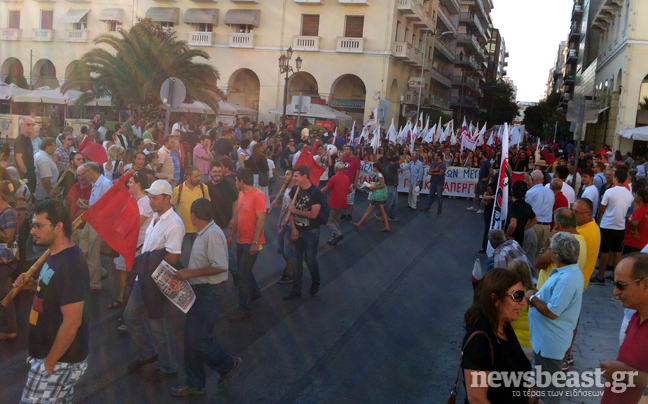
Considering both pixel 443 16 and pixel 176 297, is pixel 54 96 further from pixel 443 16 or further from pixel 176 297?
pixel 443 16

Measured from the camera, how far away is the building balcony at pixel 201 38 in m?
41.6

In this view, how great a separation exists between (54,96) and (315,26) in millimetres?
17869

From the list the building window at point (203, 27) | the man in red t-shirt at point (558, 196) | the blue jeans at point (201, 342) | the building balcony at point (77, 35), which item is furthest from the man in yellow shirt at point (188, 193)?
the building balcony at point (77, 35)

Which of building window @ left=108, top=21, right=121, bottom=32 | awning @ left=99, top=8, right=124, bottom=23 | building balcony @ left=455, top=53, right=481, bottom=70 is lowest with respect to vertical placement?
building window @ left=108, top=21, right=121, bottom=32

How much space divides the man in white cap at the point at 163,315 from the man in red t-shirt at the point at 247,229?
1753 mm

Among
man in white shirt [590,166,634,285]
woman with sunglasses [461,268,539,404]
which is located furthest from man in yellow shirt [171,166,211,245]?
man in white shirt [590,166,634,285]

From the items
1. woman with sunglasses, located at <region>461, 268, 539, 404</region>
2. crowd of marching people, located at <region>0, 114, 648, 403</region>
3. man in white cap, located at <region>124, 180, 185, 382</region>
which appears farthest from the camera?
man in white cap, located at <region>124, 180, 185, 382</region>

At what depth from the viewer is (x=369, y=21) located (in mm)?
39469

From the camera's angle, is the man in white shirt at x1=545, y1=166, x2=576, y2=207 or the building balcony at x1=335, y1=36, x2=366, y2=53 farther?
the building balcony at x1=335, y1=36, x2=366, y2=53

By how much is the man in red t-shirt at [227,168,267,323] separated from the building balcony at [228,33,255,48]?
35426 millimetres

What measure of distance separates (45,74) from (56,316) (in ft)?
161

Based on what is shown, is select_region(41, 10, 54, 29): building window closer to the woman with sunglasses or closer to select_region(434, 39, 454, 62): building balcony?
select_region(434, 39, 454, 62): building balcony

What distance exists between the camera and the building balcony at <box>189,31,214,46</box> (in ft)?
136

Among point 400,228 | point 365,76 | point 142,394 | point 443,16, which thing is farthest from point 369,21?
point 142,394
